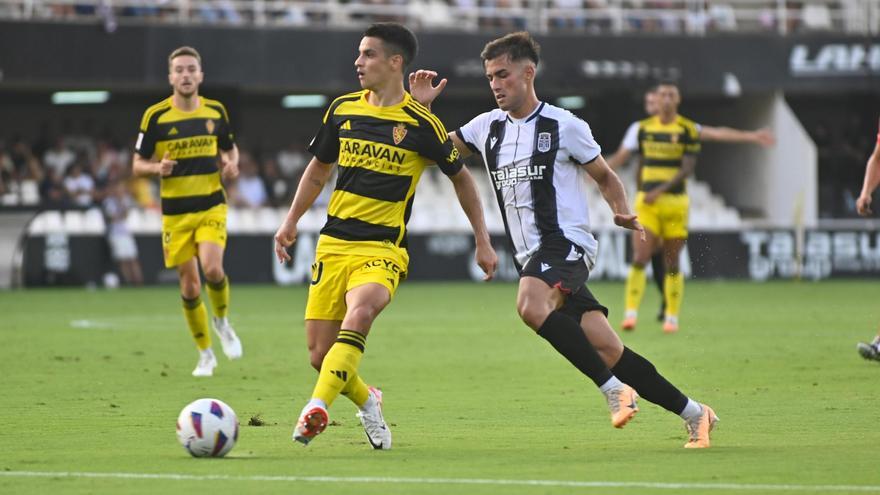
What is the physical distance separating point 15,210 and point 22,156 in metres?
3.93

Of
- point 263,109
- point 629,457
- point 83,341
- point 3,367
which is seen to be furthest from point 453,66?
point 629,457

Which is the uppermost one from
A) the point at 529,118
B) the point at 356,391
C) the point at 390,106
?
the point at 390,106

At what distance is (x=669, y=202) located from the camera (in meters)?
17.4

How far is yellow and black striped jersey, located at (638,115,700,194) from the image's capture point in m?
17.4

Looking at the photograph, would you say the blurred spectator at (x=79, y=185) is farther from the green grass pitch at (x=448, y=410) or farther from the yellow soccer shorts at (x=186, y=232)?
the yellow soccer shorts at (x=186, y=232)

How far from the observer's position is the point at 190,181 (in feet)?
43.2

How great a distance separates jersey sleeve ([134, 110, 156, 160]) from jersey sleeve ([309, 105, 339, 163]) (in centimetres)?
489

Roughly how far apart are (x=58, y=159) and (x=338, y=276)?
73.3 feet

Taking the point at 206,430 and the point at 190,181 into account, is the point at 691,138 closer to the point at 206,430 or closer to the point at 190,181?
the point at 190,181

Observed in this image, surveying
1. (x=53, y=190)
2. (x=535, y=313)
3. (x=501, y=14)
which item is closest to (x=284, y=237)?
(x=535, y=313)

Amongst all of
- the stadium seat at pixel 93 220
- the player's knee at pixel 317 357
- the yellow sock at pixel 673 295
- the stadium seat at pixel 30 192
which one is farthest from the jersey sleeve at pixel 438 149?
the stadium seat at pixel 30 192

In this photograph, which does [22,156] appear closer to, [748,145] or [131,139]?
[131,139]

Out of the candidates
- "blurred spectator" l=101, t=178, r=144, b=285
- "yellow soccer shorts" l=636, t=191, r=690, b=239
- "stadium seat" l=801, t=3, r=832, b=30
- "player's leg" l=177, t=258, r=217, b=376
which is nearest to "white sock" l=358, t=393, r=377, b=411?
"player's leg" l=177, t=258, r=217, b=376

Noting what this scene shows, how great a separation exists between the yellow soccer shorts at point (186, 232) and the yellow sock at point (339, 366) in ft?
17.5
